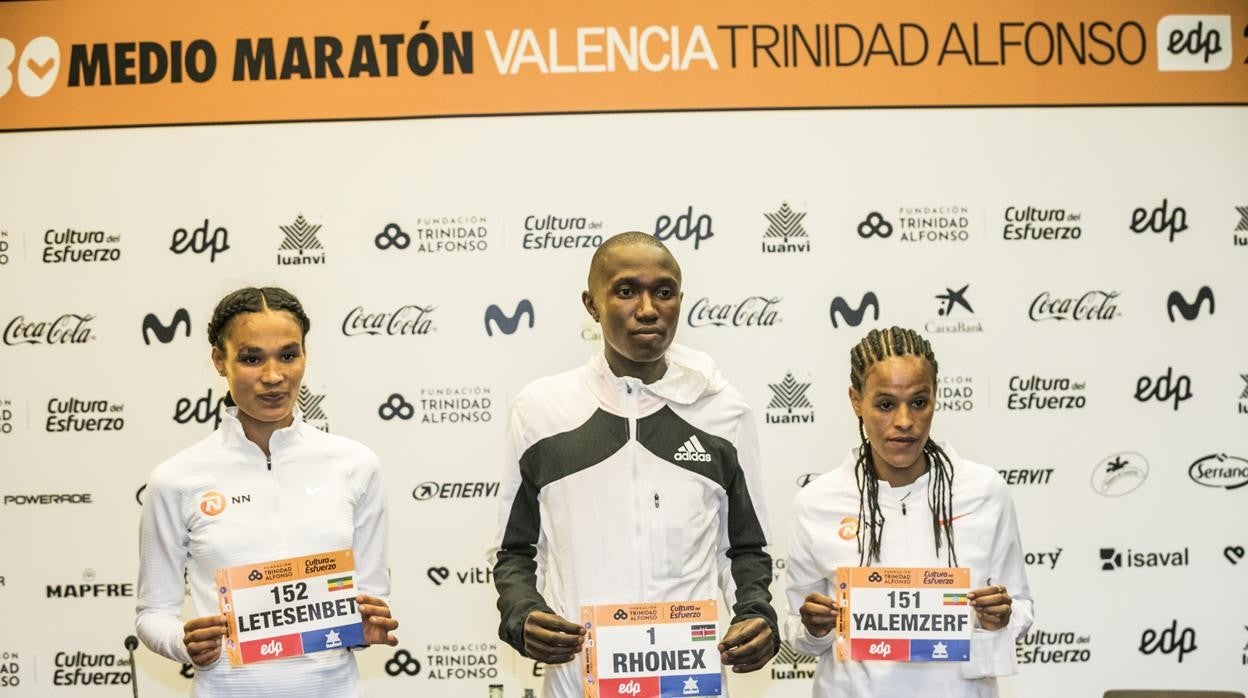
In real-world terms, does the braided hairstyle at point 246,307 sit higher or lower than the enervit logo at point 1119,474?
higher

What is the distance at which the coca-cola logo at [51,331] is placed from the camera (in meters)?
4.35

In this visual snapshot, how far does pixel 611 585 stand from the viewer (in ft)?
8.50

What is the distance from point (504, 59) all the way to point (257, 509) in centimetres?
233

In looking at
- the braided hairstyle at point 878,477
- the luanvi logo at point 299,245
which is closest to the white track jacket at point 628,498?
the braided hairstyle at point 878,477

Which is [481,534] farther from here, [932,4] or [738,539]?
[932,4]

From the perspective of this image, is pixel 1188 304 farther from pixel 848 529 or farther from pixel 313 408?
pixel 313 408

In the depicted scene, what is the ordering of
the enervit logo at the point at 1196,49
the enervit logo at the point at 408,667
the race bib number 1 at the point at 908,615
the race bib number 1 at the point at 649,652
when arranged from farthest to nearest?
the enervit logo at the point at 1196,49 → the enervit logo at the point at 408,667 → the race bib number 1 at the point at 908,615 → the race bib number 1 at the point at 649,652

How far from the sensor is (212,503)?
260 cm

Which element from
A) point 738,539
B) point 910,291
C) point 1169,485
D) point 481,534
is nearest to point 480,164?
point 481,534

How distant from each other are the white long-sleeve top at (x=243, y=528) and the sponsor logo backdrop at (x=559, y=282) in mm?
1641

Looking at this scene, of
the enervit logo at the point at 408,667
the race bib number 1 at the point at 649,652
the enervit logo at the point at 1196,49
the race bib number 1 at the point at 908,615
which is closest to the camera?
the race bib number 1 at the point at 649,652

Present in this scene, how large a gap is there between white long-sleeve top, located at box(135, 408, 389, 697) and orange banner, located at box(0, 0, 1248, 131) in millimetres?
2046

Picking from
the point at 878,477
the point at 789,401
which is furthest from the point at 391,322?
the point at 878,477

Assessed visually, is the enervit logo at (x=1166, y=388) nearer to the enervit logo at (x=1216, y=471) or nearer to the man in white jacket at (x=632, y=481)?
the enervit logo at (x=1216, y=471)
